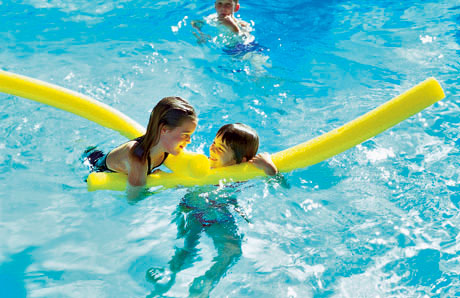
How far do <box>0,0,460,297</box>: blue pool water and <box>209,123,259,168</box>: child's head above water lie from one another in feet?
0.74

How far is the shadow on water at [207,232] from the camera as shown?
331 centimetres

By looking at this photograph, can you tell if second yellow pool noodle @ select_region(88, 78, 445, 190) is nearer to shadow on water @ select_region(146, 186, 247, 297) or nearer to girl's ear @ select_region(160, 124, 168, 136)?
shadow on water @ select_region(146, 186, 247, 297)

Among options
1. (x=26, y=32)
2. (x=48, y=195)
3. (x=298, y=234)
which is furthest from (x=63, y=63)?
(x=298, y=234)

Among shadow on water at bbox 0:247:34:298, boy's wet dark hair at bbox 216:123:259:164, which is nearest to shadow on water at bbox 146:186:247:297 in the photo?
boy's wet dark hair at bbox 216:123:259:164

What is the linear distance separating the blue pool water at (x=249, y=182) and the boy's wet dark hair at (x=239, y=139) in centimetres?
31

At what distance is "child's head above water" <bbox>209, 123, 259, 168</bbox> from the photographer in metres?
3.18

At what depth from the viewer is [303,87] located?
17.7ft

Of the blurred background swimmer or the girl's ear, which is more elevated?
the blurred background swimmer

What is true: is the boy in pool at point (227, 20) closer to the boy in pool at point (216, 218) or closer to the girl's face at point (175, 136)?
the boy in pool at point (216, 218)

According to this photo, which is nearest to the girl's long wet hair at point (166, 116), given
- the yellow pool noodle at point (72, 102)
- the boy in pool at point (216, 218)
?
the boy in pool at point (216, 218)

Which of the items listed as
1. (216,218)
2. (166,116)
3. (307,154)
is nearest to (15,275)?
(216,218)

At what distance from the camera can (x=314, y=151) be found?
126 inches

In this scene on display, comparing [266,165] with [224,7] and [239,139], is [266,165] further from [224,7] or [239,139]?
[224,7]

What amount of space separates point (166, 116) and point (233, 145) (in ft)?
1.65
